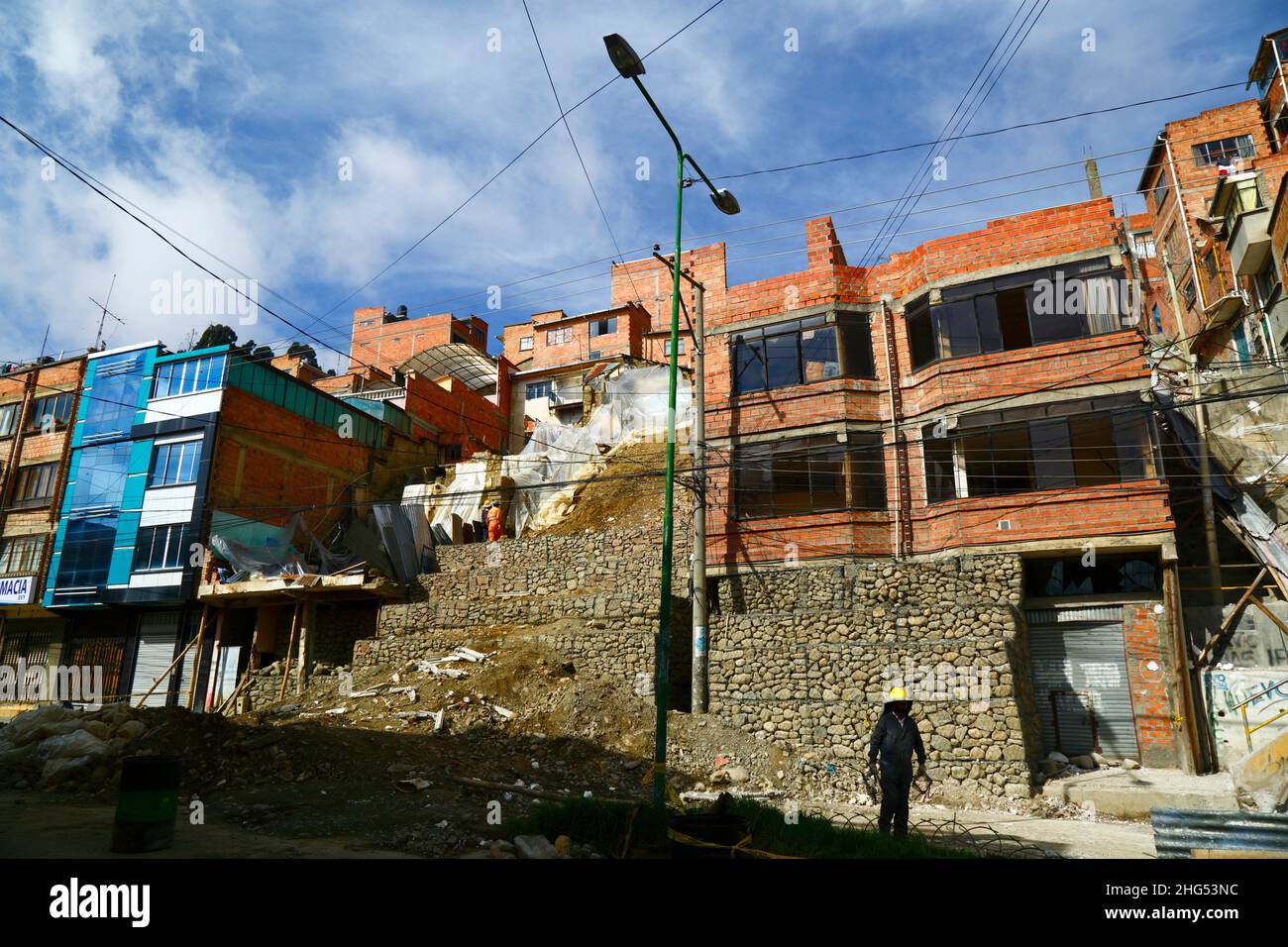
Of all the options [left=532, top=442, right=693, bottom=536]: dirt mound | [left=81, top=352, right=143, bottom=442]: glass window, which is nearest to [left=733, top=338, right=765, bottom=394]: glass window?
[left=532, top=442, right=693, bottom=536]: dirt mound

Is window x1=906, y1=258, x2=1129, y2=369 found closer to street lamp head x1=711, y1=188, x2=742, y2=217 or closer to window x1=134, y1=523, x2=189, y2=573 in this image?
street lamp head x1=711, y1=188, x2=742, y2=217

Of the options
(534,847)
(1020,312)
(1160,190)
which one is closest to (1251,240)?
(1020,312)

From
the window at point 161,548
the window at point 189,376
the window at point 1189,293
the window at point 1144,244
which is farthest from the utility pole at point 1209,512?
the window at point 1144,244

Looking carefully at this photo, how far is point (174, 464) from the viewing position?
2666cm

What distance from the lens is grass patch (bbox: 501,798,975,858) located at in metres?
7.99

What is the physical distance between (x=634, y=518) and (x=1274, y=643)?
16.7 m

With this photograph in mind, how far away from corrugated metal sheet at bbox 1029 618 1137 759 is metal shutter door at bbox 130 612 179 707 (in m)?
27.7

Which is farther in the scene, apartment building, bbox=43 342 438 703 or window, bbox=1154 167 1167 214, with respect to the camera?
window, bbox=1154 167 1167 214

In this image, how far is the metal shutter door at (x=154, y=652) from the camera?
87.2 ft

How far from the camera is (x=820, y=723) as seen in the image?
51.4ft

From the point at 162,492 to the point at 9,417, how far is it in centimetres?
1250

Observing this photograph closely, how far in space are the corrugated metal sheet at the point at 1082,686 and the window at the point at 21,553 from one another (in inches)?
1369

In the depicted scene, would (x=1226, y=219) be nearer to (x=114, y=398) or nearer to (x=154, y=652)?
(x=154, y=652)
